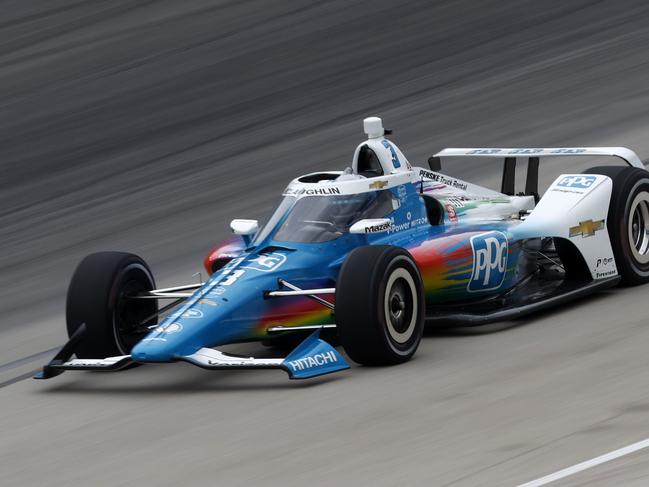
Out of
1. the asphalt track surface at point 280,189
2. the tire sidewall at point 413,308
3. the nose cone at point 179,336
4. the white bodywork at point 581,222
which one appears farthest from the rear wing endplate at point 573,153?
the nose cone at point 179,336

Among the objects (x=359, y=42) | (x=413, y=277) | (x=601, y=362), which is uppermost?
(x=359, y=42)

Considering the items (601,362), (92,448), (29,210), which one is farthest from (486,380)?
(29,210)

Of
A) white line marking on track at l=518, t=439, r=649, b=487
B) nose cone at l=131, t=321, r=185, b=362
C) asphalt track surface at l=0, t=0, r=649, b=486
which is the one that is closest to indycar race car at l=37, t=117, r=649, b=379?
nose cone at l=131, t=321, r=185, b=362

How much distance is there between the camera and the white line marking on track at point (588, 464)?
6.39 metres

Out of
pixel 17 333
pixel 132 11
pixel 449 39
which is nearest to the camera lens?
pixel 17 333

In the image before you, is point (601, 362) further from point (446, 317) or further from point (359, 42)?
point (359, 42)

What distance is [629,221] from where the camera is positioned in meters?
10.4

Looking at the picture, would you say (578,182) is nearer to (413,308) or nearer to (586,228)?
(586,228)

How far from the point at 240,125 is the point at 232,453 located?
11209 millimetres

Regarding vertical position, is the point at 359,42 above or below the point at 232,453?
above

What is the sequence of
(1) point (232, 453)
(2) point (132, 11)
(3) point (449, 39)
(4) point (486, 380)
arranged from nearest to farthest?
(1) point (232, 453) < (4) point (486, 380) < (3) point (449, 39) < (2) point (132, 11)

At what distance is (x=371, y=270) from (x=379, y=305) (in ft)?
0.75

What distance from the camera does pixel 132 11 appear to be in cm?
2228

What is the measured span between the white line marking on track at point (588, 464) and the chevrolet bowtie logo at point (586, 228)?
3470mm
